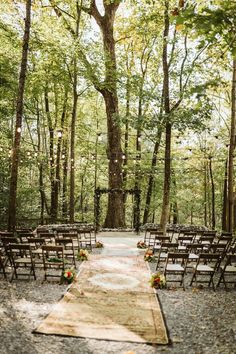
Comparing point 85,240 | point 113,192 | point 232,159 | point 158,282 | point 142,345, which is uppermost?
point 232,159

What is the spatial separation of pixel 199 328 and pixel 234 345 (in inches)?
30.4

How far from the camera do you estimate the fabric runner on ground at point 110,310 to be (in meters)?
5.33

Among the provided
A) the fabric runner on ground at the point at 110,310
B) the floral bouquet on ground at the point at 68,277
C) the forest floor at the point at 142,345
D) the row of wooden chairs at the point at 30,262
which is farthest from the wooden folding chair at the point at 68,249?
the forest floor at the point at 142,345

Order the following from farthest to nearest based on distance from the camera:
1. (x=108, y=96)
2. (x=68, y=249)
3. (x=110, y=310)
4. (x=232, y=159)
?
1. (x=108, y=96)
2. (x=232, y=159)
3. (x=68, y=249)
4. (x=110, y=310)

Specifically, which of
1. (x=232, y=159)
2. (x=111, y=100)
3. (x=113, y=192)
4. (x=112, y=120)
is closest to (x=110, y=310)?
(x=232, y=159)

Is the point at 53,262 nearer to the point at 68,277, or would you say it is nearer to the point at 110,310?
the point at 68,277

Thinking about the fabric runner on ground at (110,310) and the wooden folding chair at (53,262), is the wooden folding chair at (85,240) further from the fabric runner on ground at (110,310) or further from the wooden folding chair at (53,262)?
the fabric runner on ground at (110,310)

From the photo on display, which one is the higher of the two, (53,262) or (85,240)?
(85,240)

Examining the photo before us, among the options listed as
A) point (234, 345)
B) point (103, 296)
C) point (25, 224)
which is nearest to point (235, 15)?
point (234, 345)

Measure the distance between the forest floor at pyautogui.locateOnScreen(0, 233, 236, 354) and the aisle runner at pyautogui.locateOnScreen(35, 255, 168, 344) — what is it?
19 centimetres

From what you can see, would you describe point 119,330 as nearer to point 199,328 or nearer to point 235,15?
point 199,328

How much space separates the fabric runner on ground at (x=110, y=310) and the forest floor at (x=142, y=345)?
0.19 meters

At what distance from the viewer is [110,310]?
648 centimetres

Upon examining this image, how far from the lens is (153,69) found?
28828mm
